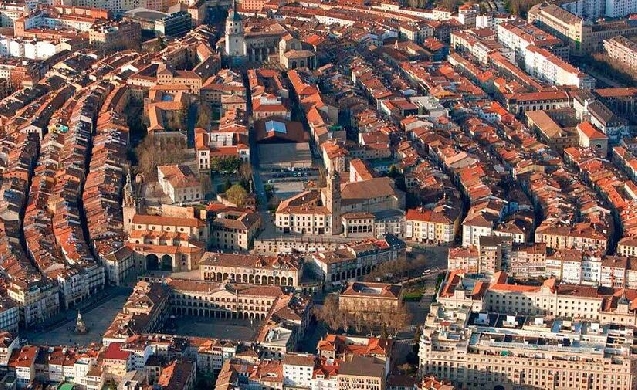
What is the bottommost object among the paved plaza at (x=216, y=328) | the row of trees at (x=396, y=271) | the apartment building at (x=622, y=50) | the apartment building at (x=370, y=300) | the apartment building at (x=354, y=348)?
the apartment building at (x=622, y=50)

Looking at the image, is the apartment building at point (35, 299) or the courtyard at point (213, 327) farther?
the apartment building at point (35, 299)

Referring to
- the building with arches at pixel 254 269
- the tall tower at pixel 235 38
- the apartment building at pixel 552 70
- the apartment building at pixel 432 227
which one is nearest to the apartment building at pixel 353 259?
the building with arches at pixel 254 269

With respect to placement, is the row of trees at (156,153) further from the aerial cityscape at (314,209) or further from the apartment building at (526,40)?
the apartment building at (526,40)

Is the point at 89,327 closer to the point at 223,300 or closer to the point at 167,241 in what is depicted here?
the point at 223,300

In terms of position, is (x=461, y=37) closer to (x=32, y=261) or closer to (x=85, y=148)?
(x=85, y=148)

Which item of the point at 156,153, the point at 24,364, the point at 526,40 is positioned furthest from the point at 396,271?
the point at 526,40

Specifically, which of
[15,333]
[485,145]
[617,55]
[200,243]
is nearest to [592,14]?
[617,55]
